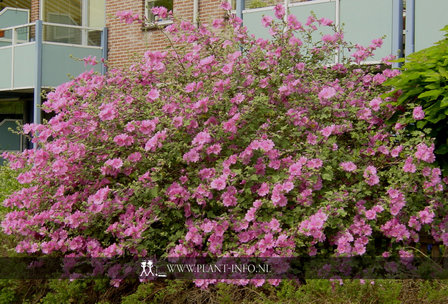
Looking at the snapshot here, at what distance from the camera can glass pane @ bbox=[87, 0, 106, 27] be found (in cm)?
1409

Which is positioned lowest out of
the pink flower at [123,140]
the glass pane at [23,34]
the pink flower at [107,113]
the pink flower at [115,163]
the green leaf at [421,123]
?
the pink flower at [115,163]

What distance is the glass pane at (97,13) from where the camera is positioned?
14086 millimetres

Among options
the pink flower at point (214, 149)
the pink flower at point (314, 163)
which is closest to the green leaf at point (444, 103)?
the pink flower at point (314, 163)

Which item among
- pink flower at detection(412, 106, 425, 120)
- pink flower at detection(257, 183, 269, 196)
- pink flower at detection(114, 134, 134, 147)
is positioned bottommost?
pink flower at detection(257, 183, 269, 196)

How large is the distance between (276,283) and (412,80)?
7.57 feet

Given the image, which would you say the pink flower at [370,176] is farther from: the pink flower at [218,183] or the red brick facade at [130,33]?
the red brick facade at [130,33]

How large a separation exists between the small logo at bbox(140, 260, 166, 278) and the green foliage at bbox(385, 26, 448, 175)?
101 inches

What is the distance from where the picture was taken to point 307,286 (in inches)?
162

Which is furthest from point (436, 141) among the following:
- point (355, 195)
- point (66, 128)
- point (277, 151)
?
point (66, 128)

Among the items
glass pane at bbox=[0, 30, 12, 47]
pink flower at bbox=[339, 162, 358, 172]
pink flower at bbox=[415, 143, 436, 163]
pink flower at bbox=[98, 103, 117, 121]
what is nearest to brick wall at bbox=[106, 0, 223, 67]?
glass pane at bbox=[0, 30, 12, 47]

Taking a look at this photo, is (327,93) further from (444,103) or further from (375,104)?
(444,103)

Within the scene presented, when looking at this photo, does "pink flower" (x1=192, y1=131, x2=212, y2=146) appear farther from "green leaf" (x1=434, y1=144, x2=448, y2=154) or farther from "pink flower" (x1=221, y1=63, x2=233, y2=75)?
"green leaf" (x1=434, y1=144, x2=448, y2=154)

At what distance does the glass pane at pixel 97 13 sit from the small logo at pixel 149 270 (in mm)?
10509

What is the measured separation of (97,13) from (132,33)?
66.8 inches
